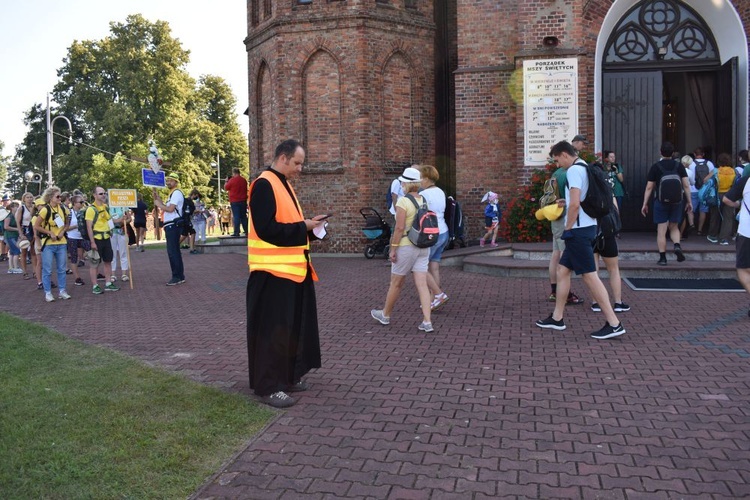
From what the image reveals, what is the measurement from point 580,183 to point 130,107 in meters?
40.1

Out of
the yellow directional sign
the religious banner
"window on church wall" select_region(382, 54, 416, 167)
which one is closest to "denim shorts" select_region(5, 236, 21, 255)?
the yellow directional sign

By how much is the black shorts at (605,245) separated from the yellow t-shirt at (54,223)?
8.25 meters

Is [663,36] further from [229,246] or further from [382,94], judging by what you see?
[229,246]

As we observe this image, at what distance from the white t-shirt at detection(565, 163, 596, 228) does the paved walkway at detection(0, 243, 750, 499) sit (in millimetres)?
1194

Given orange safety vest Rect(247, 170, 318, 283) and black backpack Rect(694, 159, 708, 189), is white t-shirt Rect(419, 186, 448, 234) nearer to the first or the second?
orange safety vest Rect(247, 170, 318, 283)

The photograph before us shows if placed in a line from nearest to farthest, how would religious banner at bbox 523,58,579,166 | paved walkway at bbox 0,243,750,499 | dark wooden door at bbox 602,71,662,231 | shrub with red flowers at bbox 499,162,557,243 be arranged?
paved walkway at bbox 0,243,750,499, shrub with red flowers at bbox 499,162,557,243, religious banner at bbox 523,58,579,166, dark wooden door at bbox 602,71,662,231

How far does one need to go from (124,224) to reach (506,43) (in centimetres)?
933

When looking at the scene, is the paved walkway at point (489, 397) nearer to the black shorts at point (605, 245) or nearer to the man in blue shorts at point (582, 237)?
the man in blue shorts at point (582, 237)

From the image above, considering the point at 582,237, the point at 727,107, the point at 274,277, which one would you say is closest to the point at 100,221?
the point at 274,277

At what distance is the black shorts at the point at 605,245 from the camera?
7.34 m

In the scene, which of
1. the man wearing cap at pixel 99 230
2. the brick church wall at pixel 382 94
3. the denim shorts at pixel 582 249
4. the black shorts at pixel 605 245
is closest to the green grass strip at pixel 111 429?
the denim shorts at pixel 582 249

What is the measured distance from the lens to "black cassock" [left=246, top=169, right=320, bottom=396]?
5.09 meters

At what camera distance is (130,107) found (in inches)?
1665

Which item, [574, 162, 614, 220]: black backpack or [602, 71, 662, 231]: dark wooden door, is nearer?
[574, 162, 614, 220]: black backpack
